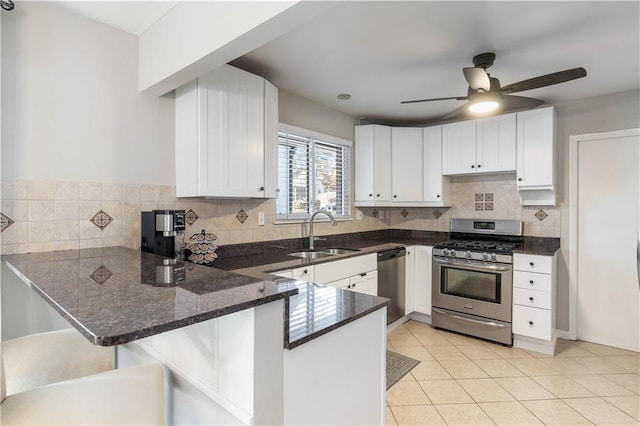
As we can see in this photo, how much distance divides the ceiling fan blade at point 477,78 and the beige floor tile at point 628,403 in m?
2.29

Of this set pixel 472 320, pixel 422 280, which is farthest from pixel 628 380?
pixel 422 280

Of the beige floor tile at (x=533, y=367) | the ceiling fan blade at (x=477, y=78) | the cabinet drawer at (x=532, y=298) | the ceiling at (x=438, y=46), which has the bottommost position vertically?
the beige floor tile at (x=533, y=367)

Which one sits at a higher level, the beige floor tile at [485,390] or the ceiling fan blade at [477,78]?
the ceiling fan blade at [477,78]

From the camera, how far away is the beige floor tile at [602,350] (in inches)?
120

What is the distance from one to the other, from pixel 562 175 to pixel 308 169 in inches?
103

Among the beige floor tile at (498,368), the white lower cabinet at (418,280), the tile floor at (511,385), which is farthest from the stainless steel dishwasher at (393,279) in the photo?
the beige floor tile at (498,368)

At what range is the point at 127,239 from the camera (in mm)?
2139

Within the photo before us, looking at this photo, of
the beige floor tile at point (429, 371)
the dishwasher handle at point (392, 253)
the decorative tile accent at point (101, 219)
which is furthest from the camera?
the dishwasher handle at point (392, 253)

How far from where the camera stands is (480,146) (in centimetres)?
363

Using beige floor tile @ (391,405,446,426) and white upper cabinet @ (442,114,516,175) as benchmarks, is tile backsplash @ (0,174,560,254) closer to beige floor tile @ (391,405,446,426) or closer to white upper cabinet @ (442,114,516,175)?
white upper cabinet @ (442,114,516,175)

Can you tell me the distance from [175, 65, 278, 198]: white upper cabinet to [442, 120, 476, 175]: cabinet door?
88.3 inches

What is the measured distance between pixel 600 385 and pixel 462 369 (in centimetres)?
96

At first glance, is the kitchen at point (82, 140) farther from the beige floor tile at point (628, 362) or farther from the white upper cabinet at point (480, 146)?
the beige floor tile at point (628, 362)

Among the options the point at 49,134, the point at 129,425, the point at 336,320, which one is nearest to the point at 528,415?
the point at 336,320
